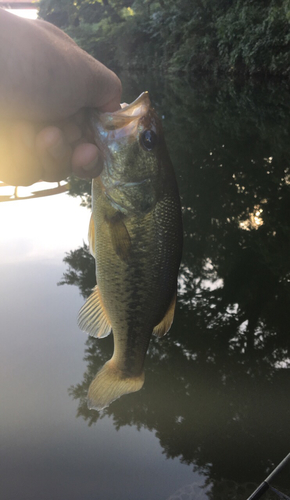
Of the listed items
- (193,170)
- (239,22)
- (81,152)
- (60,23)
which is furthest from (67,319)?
(60,23)

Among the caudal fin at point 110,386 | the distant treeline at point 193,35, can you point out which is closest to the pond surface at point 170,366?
the caudal fin at point 110,386

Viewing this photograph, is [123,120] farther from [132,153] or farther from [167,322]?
[167,322]

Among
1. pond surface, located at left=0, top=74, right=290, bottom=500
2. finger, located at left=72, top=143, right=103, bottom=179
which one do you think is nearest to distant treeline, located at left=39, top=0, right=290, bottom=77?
pond surface, located at left=0, top=74, right=290, bottom=500

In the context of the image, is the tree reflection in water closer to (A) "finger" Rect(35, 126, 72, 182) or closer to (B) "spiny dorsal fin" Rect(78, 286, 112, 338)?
(B) "spiny dorsal fin" Rect(78, 286, 112, 338)

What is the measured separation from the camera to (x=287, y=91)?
17.9 metres

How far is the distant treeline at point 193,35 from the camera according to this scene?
19609mm

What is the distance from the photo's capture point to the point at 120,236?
1922 millimetres

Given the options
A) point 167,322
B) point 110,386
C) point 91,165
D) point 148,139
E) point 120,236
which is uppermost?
point 148,139

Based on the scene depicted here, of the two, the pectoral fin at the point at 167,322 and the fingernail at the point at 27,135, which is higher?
the fingernail at the point at 27,135

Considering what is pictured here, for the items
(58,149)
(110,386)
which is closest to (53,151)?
(58,149)

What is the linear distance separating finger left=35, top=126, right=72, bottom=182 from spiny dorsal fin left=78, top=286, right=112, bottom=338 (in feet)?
2.38

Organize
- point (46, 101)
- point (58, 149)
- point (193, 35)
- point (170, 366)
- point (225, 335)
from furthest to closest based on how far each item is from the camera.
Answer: point (193, 35)
point (225, 335)
point (170, 366)
point (58, 149)
point (46, 101)

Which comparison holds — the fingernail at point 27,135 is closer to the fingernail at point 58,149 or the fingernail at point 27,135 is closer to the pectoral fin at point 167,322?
the fingernail at point 58,149

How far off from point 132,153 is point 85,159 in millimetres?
247
